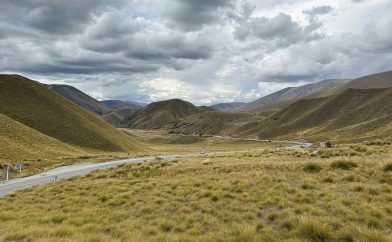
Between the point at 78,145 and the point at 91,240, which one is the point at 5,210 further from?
the point at 78,145

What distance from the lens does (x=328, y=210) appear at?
11570 mm

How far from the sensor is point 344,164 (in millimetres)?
18281

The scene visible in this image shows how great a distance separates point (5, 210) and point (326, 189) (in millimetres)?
14839

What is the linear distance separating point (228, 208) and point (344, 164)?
28.3 ft

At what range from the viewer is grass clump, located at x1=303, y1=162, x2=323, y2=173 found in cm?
1823

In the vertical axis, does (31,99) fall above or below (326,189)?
above

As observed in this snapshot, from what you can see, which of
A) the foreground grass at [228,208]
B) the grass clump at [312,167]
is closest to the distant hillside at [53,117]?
the foreground grass at [228,208]

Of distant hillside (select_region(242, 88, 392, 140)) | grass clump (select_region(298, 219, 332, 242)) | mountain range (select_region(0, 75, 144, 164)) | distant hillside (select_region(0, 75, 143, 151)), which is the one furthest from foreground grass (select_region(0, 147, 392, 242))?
distant hillside (select_region(242, 88, 392, 140))

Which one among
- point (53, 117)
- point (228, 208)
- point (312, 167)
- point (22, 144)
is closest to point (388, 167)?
point (312, 167)

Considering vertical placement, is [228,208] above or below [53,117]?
below

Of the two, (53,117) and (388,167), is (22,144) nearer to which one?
(53,117)

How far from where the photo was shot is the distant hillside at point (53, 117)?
313ft

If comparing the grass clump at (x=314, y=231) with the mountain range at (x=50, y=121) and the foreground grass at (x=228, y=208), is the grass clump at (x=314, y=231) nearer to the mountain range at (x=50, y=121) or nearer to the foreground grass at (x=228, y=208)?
the foreground grass at (x=228, y=208)

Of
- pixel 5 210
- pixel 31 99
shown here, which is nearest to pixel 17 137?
pixel 31 99
